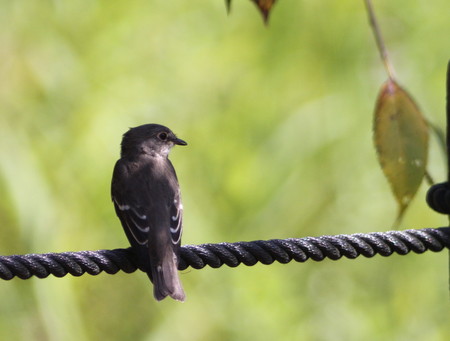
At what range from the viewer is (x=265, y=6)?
2.67 meters

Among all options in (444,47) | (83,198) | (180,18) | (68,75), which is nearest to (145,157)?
(83,198)

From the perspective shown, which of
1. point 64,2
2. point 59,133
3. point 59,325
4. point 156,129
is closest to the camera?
point 156,129

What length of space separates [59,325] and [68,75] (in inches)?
93.4

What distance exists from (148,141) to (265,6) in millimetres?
3986

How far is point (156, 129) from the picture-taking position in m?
6.73

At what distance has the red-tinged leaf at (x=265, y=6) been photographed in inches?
105

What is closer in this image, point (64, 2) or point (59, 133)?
point (59, 133)

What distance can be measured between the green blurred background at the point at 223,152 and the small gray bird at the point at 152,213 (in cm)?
222

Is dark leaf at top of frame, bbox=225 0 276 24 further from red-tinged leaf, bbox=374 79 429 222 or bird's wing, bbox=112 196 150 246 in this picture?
bird's wing, bbox=112 196 150 246

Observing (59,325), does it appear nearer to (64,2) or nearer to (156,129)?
(156,129)

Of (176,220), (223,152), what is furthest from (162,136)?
(223,152)

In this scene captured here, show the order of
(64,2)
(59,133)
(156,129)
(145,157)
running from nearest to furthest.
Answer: (145,157), (156,129), (59,133), (64,2)

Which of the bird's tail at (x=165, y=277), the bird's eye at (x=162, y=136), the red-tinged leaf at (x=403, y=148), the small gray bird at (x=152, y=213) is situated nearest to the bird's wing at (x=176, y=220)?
the small gray bird at (x=152, y=213)

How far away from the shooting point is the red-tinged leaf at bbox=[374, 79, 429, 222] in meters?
2.72
